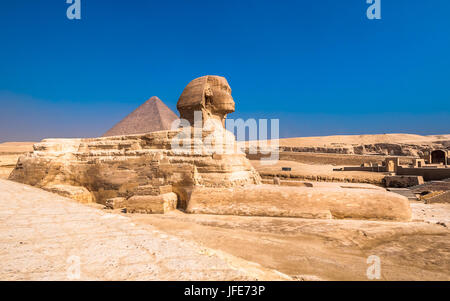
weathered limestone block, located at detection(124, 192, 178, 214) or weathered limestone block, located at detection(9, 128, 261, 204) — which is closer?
weathered limestone block, located at detection(124, 192, 178, 214)

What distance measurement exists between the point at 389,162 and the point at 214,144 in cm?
1326

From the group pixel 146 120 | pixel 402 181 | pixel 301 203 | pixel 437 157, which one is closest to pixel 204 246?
pixel 301 203

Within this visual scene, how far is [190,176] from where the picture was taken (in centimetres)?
672

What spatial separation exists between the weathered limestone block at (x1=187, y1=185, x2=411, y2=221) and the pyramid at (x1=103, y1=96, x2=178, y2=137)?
6.74m

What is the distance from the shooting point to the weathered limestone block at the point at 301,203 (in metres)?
5.21

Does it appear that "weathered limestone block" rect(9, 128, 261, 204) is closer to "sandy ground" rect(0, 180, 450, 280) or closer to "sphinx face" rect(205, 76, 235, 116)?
"sphinx face" rect(205, 76, 235, 116)

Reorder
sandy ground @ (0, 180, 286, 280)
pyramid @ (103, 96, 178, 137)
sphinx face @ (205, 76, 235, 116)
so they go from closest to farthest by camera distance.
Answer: sandy ground @ (0, 180, 286, 280) < sphinx face @ (205, 76, 235, 116) < pyramid @ (103, 96, 178, 137)

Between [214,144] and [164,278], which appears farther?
[214,144]

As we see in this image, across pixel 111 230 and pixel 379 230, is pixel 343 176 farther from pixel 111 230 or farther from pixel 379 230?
pixel 111 230

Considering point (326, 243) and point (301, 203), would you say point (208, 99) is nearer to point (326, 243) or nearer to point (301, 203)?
point (301, 203)

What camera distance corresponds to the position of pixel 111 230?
7.55 ft

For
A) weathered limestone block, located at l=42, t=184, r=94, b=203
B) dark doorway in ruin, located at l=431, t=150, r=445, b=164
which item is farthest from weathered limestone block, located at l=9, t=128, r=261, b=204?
dark doorway in ruin, located at l=431, t=150, r=445, b=164

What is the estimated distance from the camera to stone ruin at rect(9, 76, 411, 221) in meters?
5.50
